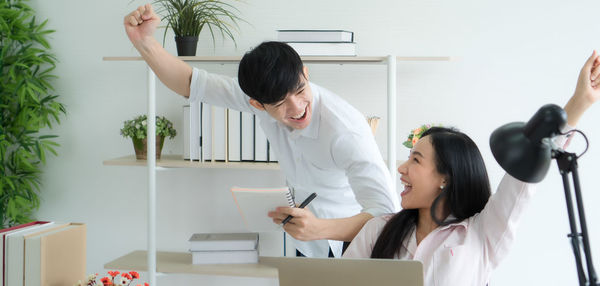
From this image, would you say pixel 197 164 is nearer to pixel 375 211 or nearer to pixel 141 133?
pixel 141 133

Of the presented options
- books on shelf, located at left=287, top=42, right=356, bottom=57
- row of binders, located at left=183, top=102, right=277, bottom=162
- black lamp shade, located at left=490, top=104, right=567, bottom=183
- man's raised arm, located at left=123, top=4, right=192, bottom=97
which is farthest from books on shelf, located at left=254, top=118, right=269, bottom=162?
black lamp shade, located at left=490, top=104, right=567, bottom=183

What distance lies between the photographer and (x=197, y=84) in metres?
1.75

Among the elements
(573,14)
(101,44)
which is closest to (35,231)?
(101,44)

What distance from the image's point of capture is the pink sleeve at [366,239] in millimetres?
1485

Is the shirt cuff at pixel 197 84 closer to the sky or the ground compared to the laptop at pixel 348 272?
closer to the sky

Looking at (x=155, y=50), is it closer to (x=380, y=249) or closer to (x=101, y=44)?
(x=380, y=249)

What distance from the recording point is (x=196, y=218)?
2.79 metres

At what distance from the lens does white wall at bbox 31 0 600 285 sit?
2.48 m

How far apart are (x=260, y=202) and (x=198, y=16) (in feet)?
4.42

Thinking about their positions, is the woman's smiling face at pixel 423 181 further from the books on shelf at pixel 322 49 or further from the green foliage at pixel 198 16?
the green foliage at pixel 198 16

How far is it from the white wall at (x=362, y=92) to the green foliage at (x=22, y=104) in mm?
83

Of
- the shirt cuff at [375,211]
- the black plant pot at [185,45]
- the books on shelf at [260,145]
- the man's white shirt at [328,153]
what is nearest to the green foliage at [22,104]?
the black plant pot at [185,45]

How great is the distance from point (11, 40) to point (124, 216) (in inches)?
41.9

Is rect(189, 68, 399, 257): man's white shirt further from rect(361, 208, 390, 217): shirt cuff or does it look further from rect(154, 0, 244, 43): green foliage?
rect(154, 0, 244, 43): green foliage
